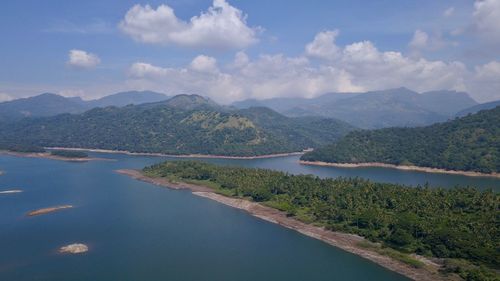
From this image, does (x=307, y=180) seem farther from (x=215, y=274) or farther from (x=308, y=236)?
(x=215, y=274)

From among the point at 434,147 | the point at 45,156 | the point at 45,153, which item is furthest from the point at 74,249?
the point at 45,153

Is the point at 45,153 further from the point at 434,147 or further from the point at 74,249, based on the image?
the point at 434,147

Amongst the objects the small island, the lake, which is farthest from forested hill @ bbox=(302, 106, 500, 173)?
the small island

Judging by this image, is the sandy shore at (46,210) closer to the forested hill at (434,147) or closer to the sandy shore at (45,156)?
the sandy shore at (45,156)

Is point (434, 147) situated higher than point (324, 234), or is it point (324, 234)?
point (434, 147)

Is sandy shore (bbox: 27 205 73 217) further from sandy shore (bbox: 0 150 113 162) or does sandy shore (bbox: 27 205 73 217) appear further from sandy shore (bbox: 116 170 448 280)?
sandy shore (bbox: 0 150 113 162)

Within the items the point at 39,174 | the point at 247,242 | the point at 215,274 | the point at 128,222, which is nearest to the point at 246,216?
the point at 247,242
